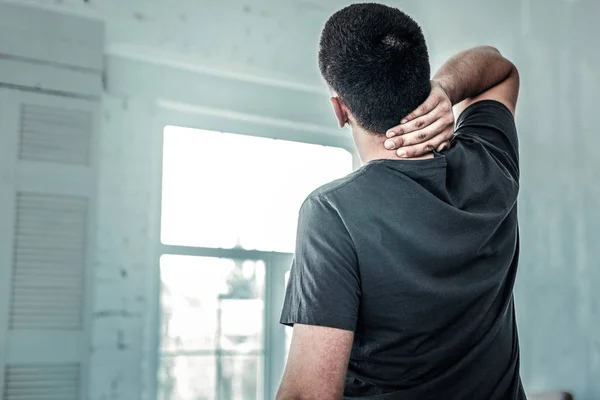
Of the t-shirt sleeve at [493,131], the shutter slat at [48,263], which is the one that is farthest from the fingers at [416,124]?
the shutter slat at [48,263]

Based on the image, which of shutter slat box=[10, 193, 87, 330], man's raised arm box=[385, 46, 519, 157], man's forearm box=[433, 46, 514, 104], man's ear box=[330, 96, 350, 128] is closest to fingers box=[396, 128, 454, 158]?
man's raised arm box=[385, 46, 519, 157]

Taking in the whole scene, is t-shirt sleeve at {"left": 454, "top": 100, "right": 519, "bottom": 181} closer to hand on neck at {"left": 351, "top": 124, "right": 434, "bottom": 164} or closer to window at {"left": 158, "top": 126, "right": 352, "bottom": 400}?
hand on neck at {"left": 351, "top": 124, "right": 434, "bottom": 164}

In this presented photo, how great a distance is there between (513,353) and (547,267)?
361 centimetres

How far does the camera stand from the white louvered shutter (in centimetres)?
351

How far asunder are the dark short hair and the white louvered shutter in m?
2.78

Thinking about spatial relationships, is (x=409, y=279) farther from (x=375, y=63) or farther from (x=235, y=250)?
(x=235, y=250)

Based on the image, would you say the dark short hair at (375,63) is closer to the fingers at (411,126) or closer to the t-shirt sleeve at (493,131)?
the fingers at (411,126)

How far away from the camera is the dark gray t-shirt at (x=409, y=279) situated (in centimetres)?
102

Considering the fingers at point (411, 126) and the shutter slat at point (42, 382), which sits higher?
the fingers at point (411, 126)

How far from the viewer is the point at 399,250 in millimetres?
1036

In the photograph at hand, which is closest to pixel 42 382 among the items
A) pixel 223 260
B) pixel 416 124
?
pixel 223 260

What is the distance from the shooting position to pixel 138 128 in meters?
3.98

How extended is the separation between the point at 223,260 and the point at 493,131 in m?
3.08

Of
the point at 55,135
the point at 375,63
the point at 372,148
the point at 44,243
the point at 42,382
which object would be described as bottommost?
the point at 42,382
